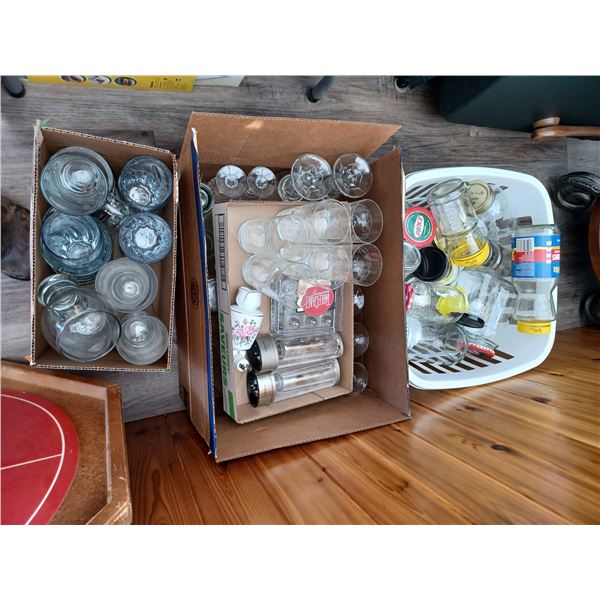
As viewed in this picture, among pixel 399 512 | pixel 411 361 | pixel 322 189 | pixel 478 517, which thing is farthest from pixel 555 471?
pixel 322 189

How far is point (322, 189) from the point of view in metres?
1.10

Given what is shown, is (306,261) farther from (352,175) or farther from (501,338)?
(501,338)

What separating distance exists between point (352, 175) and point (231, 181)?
1.01ft

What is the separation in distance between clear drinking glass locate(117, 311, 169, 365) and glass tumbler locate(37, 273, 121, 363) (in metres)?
0.04

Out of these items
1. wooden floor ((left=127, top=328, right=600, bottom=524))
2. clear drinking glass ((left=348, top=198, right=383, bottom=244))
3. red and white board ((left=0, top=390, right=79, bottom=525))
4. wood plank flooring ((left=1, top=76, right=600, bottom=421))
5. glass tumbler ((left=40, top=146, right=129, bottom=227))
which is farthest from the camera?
clear drinking glass ((left=348, top=198, right=383, bottom=244))

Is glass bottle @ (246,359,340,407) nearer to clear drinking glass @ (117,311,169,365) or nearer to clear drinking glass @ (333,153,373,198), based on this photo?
clear drinking glass @ (117,311,169,365)

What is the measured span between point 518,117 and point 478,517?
1.13 metres

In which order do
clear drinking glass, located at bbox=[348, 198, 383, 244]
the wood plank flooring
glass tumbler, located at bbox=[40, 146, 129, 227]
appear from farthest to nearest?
clear drinking glass, located at bbox=[348, 198, 383, 244] < the wood plank flooring < glass tumbler, located at bbox=[40, 146, 129, 227]

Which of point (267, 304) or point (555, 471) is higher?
point (267, 304)

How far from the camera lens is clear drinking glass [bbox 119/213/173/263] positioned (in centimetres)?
91

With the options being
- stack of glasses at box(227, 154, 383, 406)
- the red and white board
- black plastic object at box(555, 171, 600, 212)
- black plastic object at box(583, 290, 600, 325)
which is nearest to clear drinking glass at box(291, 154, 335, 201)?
stack of glasses at box(227, 154, 383, 406)

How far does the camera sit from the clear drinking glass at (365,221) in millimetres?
1054

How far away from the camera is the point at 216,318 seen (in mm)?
1137
